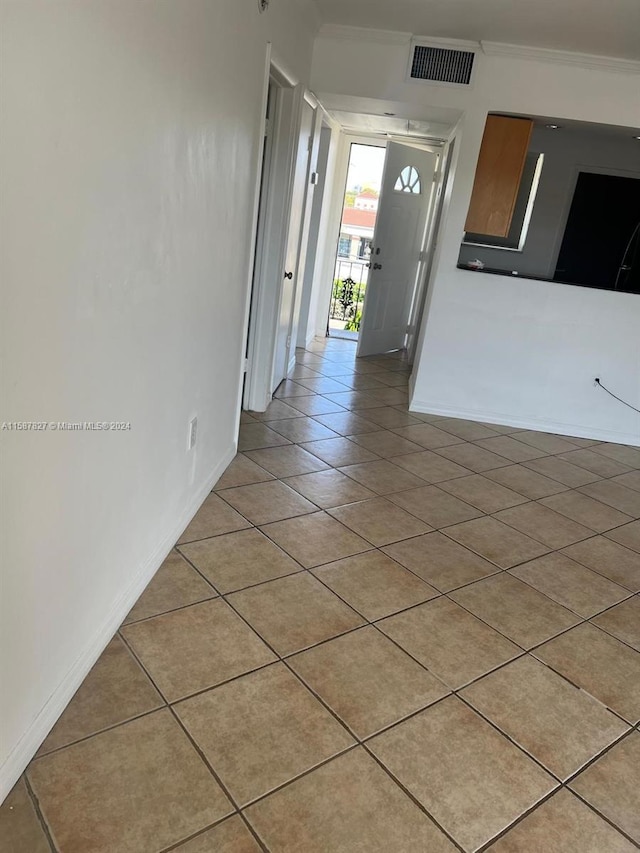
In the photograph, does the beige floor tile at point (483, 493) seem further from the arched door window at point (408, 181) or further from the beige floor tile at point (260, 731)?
the arched door window at point (408, 181)

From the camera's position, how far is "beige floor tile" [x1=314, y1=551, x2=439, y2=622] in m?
2.25

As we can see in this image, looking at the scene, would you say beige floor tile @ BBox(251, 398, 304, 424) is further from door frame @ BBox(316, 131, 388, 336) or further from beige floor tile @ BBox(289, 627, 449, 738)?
door frame @ BBox(316, 131, 388, 336)

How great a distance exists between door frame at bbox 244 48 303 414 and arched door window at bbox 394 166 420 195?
7.40 ft

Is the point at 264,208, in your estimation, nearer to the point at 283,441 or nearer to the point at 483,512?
the point at 283,441

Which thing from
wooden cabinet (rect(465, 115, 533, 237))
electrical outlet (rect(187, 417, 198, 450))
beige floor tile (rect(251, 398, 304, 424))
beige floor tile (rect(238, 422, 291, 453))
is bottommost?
beige floor tile (rect(238, 422, 291, 453))

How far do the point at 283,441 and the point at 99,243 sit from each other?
7.67 feet

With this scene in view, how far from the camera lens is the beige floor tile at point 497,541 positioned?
273cm

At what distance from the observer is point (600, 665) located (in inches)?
82.4

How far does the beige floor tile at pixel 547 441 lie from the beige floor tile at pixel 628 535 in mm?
1054

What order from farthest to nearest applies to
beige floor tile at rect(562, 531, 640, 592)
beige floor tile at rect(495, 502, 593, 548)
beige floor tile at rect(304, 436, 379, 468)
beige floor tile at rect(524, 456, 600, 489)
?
beige floor tile at rect(524, 456, 600, 489) < beige floor tile at rect(304, 436, 379, 468) < beige floor tile at rect(495, 502, 593, 548) < beige floor tile at rect(562, 531, 640, 592)

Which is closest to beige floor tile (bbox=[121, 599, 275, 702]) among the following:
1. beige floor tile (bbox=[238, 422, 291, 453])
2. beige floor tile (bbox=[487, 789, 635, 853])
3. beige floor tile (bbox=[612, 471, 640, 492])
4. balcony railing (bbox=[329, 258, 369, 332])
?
beige floor tile (bbox=[487, 789, 635, 853])

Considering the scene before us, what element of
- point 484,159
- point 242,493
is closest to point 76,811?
point 242,493

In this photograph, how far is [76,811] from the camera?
4.45 ft

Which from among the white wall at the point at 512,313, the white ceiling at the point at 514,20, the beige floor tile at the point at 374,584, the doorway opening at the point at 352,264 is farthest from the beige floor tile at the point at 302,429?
the doorway opening at the point at 352,264
